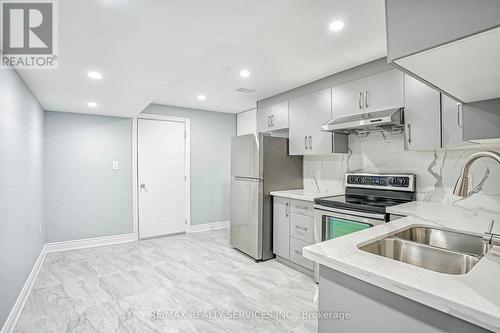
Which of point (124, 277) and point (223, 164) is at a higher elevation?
point (223, 164)

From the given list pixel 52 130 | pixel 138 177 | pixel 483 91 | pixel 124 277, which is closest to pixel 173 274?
pixel 124 277

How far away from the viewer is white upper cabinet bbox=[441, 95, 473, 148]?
205cm

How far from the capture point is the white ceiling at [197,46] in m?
1.49

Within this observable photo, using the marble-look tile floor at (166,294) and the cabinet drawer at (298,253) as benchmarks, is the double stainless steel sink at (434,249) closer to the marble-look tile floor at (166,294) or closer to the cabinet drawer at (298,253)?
the marble-look tile floor at (166,294)

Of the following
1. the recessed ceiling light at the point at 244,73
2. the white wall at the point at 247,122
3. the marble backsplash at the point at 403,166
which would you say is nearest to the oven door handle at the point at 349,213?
the marble backsplash at the point at 403,166

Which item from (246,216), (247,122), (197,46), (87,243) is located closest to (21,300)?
(87,243)

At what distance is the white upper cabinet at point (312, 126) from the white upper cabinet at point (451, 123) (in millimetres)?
1099

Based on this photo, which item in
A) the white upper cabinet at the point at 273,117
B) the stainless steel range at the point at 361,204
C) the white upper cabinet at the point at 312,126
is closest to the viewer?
the stainless steel range at the point at 361,204

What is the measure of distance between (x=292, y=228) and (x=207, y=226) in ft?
7.97

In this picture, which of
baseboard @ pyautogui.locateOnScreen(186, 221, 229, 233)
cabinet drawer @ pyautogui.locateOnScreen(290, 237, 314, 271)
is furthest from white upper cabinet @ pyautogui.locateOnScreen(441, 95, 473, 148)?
baseboard @ pyautogui.locateOnScreen(186, 221, 229, 233)

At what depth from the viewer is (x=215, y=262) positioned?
342 centimetres

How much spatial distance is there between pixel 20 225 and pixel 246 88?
2.96m

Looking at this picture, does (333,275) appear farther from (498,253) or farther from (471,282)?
(498,253)

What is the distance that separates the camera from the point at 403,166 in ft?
8.73
